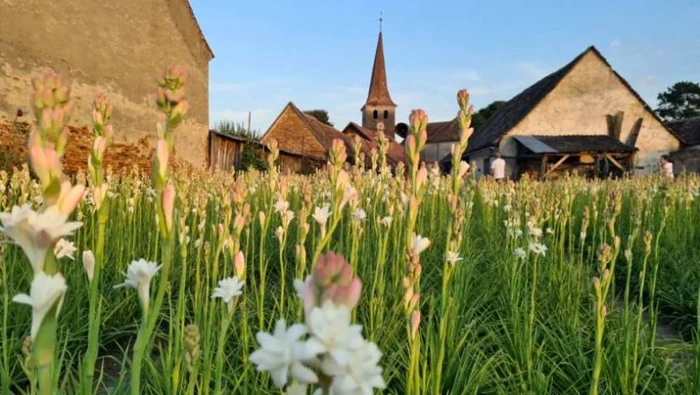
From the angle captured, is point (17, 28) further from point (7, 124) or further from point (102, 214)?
point (102, 214)

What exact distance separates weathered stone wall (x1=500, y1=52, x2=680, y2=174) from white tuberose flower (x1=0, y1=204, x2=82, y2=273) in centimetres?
2803

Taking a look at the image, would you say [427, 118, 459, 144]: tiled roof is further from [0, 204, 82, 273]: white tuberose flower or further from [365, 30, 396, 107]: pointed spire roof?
[0, 204, 82, 273]: white tuberose flower

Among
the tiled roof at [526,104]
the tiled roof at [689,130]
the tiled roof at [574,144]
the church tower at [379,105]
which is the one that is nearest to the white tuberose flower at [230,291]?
the tiled roof at [574,144]

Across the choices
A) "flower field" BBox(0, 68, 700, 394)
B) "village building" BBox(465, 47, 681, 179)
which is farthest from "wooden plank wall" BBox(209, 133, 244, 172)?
"village building" BBox(465, 47, 681, 179)

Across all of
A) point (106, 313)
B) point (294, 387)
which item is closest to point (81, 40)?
point (106, 313)

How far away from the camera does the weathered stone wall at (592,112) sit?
27.3 m

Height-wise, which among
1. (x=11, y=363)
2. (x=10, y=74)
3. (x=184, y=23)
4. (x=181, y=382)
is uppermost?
(x=184, y=23)

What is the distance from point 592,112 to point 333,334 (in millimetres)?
30801

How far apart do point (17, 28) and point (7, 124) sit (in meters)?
2.38

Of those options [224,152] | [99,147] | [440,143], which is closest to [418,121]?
[99,147]

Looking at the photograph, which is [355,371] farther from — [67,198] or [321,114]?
[321,114]

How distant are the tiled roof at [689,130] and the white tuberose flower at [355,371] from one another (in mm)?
33823

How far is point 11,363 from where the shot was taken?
2.84 metres

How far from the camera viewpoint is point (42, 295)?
0.67m
